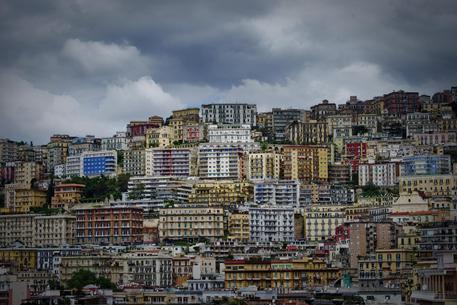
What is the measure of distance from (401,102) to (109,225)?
4191 centimetres

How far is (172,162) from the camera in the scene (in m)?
114

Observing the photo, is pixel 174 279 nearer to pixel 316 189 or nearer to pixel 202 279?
pixel 202 279

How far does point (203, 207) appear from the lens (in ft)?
317

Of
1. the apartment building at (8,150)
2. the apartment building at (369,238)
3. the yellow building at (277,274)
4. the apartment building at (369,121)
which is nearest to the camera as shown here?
the yellow building at (277,274)

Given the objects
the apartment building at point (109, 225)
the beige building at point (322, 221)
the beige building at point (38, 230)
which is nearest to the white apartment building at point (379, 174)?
the beige building at point (322, 221)

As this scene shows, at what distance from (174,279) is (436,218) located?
1459cm

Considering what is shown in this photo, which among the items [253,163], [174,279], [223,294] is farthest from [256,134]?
[223,294]

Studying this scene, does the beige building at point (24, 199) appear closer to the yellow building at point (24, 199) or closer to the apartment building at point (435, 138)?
the yellow building at point (24, 199)

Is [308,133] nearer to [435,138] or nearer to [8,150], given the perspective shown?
[435,138]

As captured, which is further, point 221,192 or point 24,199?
point 24,199

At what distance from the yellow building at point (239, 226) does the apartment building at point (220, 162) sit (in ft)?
43.9

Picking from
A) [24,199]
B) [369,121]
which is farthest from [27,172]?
[369,121]

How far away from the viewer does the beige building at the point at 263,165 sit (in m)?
110

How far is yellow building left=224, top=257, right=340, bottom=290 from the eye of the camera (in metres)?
75.0
